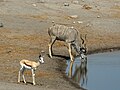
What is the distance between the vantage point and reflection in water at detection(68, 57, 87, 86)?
26031 mm

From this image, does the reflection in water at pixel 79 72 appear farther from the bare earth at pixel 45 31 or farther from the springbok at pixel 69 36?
the springbok at pixel 69 36

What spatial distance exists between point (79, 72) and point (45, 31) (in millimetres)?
11029

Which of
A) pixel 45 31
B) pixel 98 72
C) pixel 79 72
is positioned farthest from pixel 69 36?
pixel 45 31

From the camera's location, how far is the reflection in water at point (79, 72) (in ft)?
85.4

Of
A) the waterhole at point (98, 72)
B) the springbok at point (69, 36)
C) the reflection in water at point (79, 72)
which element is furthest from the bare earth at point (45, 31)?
the springbok at point (69, 36)

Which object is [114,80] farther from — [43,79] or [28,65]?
[28,65]

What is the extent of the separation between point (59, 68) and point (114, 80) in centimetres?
318

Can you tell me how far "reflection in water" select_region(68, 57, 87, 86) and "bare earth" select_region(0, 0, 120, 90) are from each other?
45 cm

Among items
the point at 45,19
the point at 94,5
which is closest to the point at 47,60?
the point at 45,19

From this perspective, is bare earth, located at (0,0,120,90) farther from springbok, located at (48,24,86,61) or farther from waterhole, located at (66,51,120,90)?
springbok, located at (48,24,86,61)

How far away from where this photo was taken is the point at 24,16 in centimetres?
4534

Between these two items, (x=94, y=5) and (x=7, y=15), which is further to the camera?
(x=94, y=5)

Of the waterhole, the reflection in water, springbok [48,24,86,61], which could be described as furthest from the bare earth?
Answer: springbok [48,24,86,61]

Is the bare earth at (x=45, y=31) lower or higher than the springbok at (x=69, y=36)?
lower
